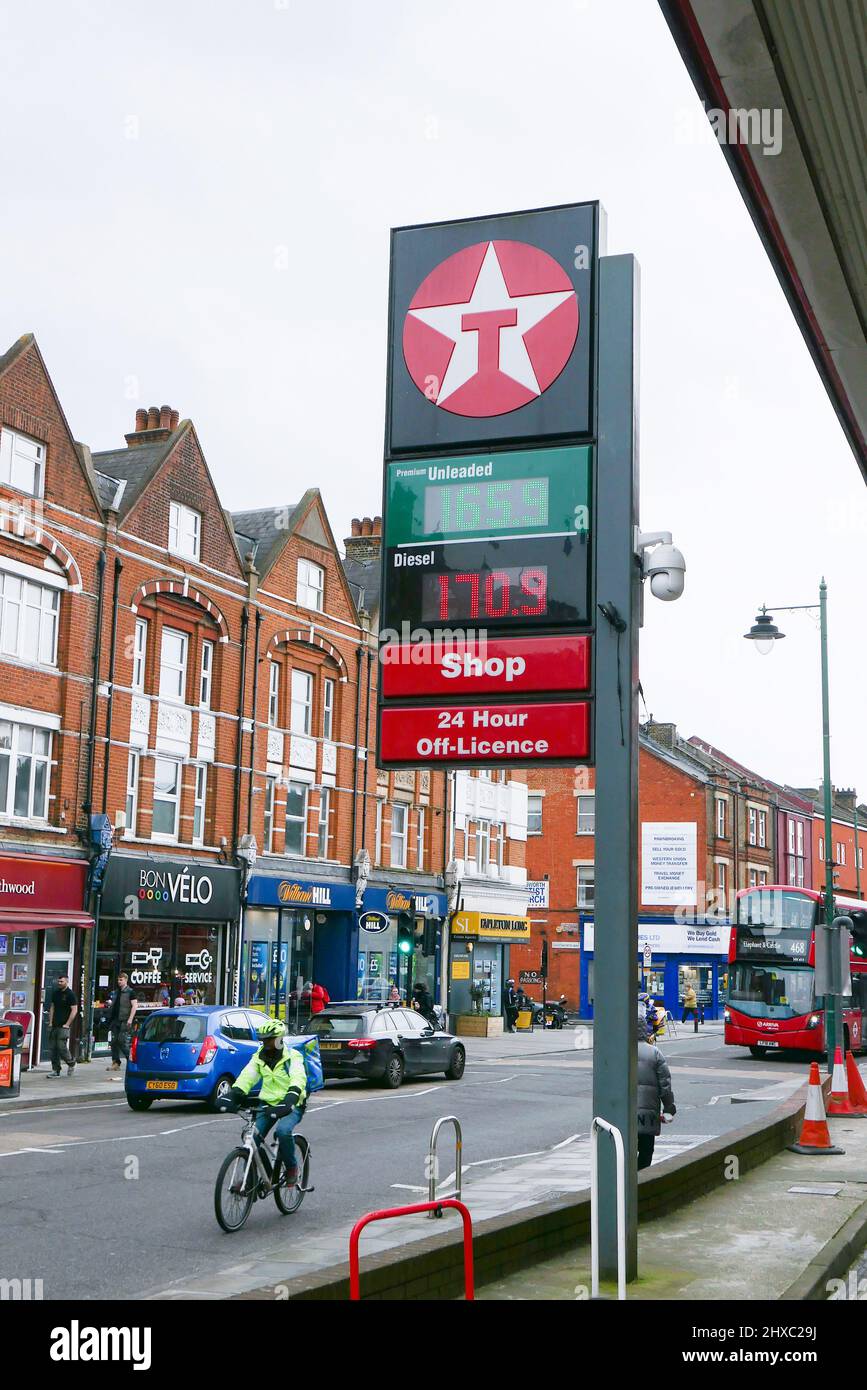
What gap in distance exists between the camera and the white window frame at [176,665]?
3356cm

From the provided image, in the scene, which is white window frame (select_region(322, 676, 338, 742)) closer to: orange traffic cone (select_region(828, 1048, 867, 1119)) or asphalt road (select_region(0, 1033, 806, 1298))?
asphalt road (select_region(0, 1033, 806, 1298))

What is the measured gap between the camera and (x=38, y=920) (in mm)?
27969

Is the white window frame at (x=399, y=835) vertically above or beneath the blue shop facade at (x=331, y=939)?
above

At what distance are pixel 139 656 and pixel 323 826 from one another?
370 inches

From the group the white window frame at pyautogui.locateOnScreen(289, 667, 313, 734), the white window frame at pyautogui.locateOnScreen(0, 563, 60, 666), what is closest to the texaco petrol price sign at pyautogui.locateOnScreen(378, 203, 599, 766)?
the white window frame at pyautogui.locateOnScreen(0, 563, 60, 666)

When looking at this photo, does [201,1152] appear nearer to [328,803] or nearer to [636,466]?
[636,466]

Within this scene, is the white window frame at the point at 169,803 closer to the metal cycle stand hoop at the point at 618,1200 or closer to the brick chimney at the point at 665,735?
the metal cycle stand hoop at the point at 618,1200

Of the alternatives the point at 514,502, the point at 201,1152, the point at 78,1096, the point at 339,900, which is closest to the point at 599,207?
the point at 514,502

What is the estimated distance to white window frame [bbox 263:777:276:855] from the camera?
37438 mm

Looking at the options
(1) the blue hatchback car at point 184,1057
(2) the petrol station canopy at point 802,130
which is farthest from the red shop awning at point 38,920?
(2) the petrol station canopy at point 802,130

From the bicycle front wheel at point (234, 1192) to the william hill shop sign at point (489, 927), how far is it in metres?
35.6

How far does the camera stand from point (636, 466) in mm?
9102

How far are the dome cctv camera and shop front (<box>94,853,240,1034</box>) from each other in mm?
23327
